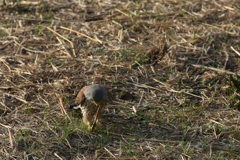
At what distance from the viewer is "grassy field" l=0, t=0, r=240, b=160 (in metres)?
3.78

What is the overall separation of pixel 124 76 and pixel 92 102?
4.05ft

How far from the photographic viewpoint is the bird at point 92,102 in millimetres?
3740

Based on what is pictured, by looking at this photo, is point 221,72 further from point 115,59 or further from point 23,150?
point 23,150

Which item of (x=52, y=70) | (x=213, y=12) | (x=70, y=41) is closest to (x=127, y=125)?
(x=52, y=70)

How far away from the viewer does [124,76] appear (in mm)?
4941

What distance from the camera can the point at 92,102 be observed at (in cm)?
382

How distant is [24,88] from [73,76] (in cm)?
75

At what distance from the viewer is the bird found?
12.3 ft

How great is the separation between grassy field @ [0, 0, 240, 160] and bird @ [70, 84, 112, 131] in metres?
0.15

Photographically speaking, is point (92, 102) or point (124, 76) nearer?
point (92, 102)

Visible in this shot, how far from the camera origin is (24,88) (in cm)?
461

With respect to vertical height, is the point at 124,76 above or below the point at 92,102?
below

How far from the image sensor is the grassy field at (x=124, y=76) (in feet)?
12.4

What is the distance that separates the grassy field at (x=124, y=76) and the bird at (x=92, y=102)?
15 centimetres
